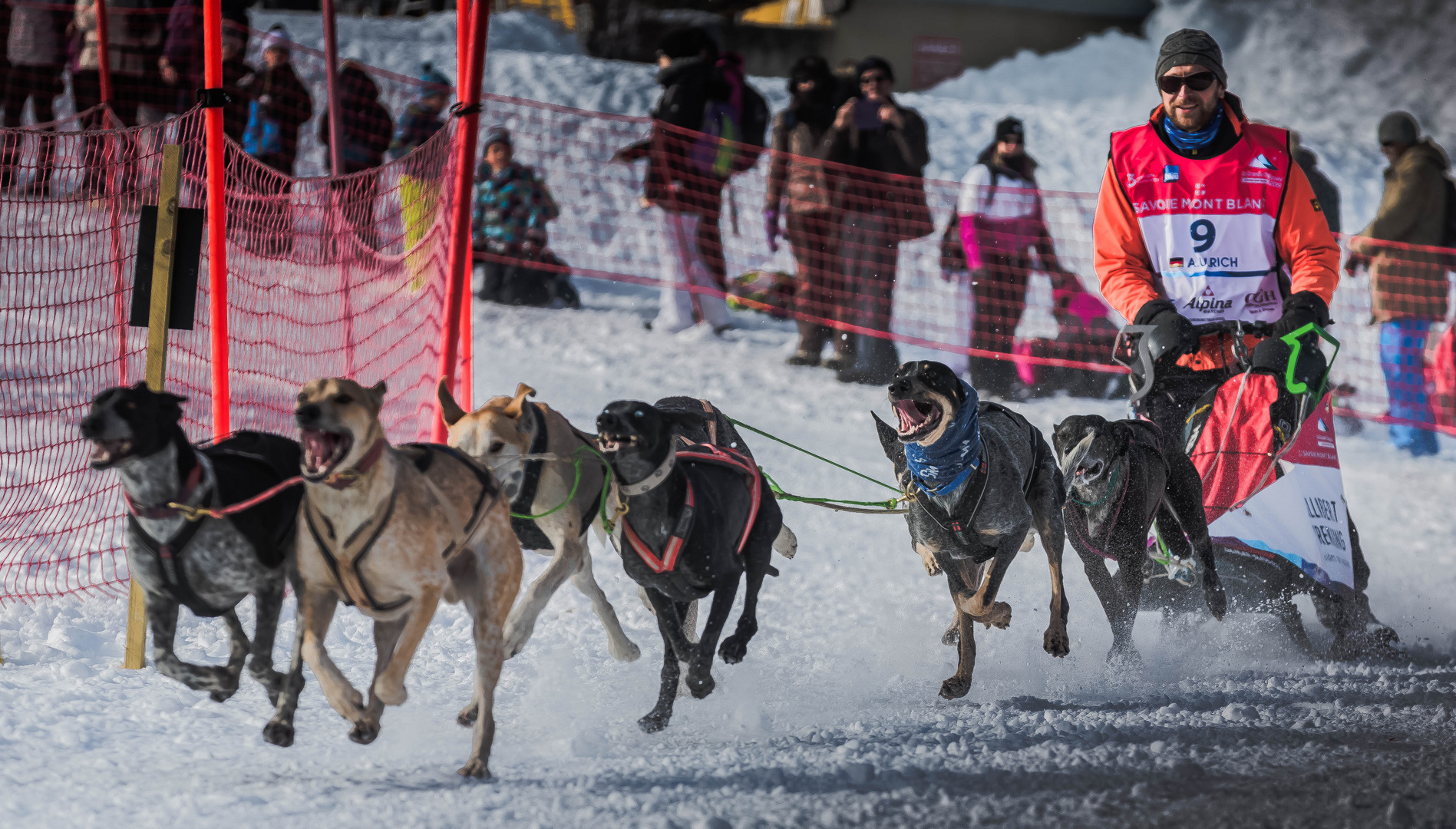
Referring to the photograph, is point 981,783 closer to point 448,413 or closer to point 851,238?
point 448,413

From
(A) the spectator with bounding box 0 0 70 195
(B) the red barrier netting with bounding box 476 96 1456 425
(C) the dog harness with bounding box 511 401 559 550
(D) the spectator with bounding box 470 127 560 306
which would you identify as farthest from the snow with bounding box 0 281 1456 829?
(A) the spectator with bounding box 0 0 70 195

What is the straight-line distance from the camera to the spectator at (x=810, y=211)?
28.7 feet

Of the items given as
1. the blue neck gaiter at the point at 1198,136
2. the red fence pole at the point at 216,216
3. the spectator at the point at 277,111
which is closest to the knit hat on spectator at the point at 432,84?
the spectator at the point at 277,111

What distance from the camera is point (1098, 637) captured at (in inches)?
181

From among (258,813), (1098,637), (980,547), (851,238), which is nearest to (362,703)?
(258,813)

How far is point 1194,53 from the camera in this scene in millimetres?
4047

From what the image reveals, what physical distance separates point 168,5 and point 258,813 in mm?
11493

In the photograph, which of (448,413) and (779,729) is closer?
(448,413)

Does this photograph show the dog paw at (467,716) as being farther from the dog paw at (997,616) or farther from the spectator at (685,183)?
the spectator at (685,183)

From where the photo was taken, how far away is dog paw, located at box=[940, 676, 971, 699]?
149 inches

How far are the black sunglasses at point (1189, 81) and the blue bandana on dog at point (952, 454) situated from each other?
55.5 inches

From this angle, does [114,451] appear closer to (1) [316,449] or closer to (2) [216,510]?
(2) [216,510]

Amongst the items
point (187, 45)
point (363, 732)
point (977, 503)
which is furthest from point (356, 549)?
point (187, 45)

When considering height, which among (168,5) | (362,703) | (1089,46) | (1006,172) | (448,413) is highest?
(1089,46)
